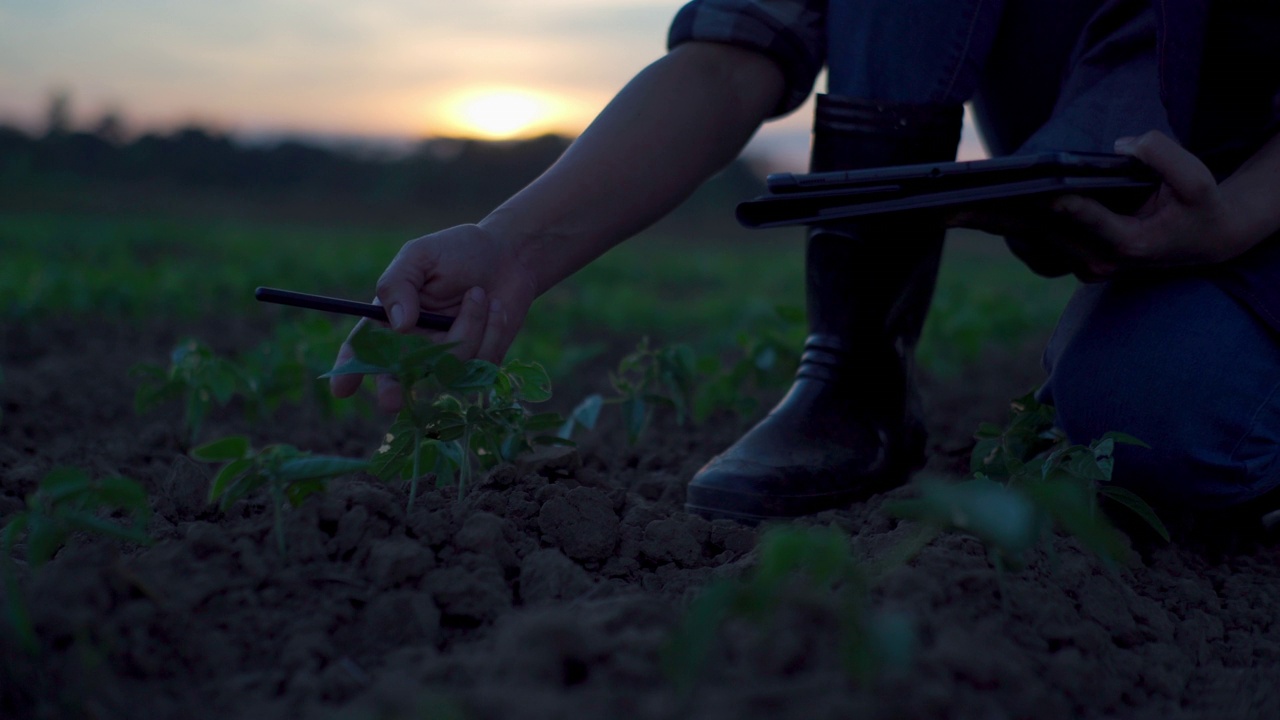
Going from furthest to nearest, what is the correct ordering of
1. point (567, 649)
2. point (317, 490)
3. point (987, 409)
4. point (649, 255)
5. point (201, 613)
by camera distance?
point (649, 255) < point (987, 409) < point (317, 490) < point (201, 613) < point (567, 649)

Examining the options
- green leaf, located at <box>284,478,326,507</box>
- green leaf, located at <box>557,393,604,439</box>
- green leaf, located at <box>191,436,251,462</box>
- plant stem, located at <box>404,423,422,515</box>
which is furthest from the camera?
green leaf, located at <box>557,393,604,439</box>

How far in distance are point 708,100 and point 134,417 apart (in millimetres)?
1794

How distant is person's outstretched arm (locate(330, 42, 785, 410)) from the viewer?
1.53 meters

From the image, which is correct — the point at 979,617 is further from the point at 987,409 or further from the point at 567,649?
the point at 987,409

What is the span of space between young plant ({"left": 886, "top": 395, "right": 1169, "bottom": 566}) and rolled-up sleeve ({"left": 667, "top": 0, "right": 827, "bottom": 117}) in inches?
30.7

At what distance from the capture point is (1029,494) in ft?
3.19

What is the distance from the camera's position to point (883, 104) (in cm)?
177

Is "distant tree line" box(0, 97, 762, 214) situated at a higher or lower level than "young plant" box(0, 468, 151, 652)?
higher

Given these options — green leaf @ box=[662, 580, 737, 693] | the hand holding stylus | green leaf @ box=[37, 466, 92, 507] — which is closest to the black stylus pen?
the hand holding stylus

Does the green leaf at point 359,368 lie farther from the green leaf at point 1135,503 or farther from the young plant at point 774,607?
the green leaf at point 1135,503

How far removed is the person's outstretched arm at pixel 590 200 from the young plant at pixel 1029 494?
72 cm

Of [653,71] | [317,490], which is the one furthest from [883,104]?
[317,490]

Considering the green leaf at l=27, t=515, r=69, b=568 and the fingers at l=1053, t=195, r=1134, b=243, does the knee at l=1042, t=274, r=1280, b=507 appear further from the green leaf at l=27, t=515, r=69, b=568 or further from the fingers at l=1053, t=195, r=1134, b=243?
the green leaf at l=27, t=515, r=69, b=568

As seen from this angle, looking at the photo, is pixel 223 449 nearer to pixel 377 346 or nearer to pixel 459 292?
pixel 377 346
